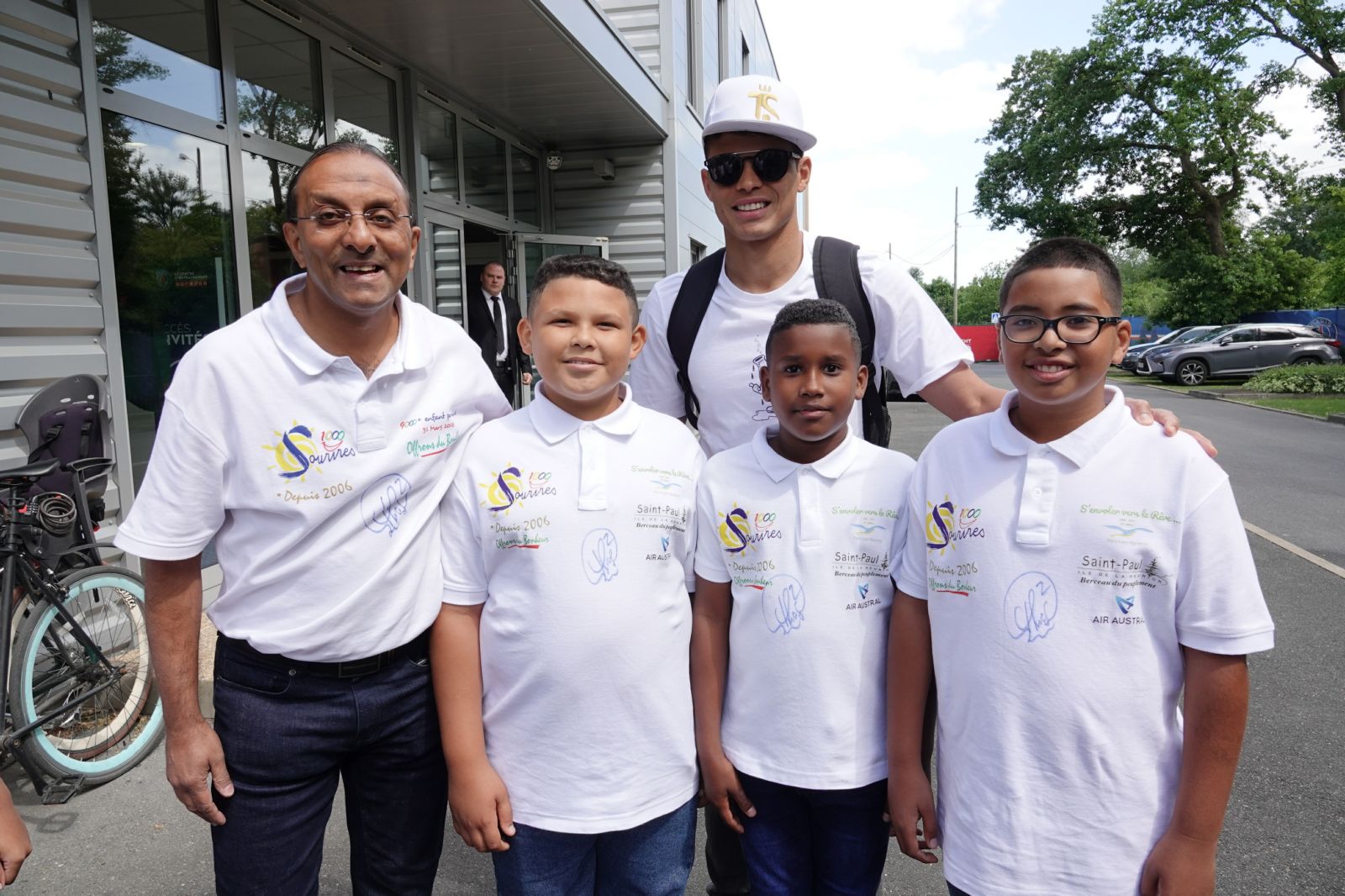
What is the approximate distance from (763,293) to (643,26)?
973 cm

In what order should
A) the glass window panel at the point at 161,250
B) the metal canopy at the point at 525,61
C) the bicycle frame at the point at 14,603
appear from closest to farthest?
the bicycle frame at the point at 14,603 → the glass window panel at the point at 161,250 → the metal canopy at the point at 525,61

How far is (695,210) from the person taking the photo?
13.2m

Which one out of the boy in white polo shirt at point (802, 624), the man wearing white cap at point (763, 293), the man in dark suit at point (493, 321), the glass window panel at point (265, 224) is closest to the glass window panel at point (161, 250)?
the glass window panel at point (265, 224)

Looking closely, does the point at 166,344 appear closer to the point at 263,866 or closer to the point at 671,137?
the point at 263,866

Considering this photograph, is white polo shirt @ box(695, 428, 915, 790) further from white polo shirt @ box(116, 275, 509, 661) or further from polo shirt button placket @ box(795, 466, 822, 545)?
white polo shirt @ box(116, 275, 509, 661)

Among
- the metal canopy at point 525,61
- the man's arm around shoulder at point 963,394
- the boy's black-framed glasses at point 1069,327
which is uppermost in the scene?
the metal canopy at point 525,61

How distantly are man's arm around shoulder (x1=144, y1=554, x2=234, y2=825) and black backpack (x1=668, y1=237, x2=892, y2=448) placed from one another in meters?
1.27

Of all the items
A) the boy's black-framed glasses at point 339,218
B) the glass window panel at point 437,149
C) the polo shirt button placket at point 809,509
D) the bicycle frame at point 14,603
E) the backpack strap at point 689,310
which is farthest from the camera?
the glass window panel at point 437,149

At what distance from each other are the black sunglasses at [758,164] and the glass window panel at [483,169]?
7271mm

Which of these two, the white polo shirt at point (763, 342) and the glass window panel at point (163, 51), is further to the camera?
the glass window panel at point (163, 51)
